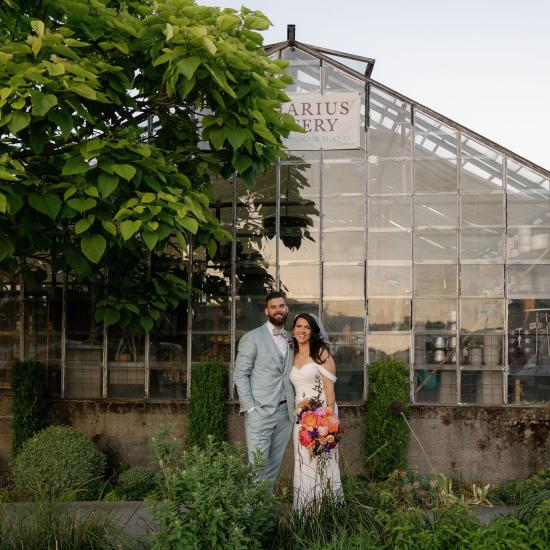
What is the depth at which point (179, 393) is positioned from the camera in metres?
9.29

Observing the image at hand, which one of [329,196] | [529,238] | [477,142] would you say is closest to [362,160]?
[329,196]

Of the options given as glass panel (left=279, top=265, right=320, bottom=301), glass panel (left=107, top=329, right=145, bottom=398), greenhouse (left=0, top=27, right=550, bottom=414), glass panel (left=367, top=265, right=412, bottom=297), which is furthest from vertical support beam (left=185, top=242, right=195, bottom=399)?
glass panel (left=367, top=265, right=412, bottom=297)

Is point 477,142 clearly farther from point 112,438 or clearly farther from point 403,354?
point 112,438

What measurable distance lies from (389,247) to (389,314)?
30.6 inches

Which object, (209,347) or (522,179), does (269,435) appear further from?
(522,179)

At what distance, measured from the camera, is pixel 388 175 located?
9227mm

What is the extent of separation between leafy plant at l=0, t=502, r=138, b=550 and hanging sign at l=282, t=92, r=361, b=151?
5.39 meters

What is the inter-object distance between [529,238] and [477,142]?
49.0 inches

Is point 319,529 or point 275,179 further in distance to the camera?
point 275,179

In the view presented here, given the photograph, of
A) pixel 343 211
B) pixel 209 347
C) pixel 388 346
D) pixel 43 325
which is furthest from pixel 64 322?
pixel 388 346

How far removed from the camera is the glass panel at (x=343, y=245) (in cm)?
917

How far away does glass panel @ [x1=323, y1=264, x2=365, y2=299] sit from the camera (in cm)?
914

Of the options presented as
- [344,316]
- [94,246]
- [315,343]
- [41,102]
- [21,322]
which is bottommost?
[315,343]

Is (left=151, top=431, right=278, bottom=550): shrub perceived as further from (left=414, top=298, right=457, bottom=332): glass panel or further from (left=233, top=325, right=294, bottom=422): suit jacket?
(left=414, top=298, right=457, bottom=332): glass panel
